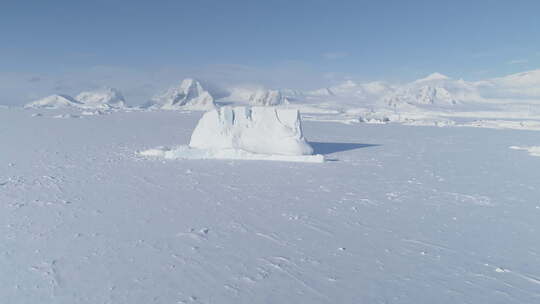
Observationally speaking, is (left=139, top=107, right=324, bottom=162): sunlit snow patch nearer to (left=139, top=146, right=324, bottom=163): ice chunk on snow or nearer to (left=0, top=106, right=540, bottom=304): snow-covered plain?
(left=139, top=146, right=324, bottom=163): ice chunk on snow

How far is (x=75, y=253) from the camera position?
17.6ft

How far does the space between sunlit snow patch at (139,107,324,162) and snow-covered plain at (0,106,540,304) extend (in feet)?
7.00

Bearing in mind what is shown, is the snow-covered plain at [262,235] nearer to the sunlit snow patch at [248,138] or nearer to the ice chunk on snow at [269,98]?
the sunlit snow patch at [248,138]

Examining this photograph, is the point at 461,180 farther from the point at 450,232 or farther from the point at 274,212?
the point at 274,212

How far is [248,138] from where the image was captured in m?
14.8

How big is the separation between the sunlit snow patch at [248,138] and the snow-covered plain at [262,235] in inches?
84.0

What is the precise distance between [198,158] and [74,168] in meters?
4.08

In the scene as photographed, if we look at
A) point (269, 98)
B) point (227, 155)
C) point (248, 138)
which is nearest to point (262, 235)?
point (227, 155)

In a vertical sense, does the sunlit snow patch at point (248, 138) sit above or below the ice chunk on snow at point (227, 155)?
above

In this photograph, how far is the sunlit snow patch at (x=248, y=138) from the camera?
14.1 metres

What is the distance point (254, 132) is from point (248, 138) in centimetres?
34

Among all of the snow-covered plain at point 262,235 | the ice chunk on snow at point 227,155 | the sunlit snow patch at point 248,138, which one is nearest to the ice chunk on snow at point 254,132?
the sunlit snow patch at point 248,138

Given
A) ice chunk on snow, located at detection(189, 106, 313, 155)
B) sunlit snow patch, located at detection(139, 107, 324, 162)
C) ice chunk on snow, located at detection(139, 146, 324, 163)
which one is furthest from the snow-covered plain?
ice chunk on snow, located at detection(189, 106, 313, 155)

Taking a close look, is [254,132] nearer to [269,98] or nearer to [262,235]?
[262,235]
